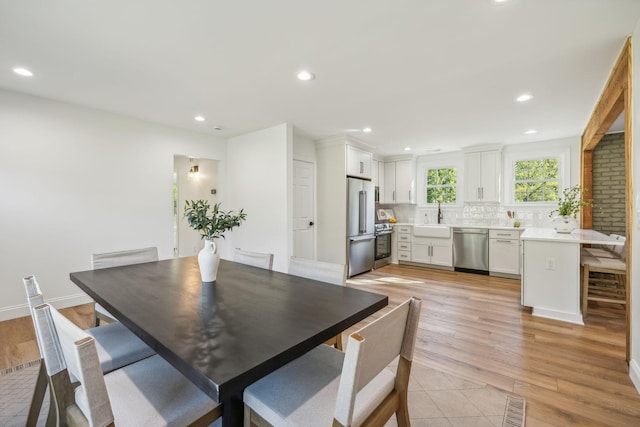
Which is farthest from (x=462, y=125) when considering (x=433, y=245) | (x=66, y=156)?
(x=66, y=156)

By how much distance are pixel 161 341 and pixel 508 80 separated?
3.37m

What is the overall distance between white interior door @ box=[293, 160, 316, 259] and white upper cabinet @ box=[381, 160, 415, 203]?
221 cm

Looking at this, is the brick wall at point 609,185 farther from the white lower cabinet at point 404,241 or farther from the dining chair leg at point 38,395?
the dining chair leg at point 38,395

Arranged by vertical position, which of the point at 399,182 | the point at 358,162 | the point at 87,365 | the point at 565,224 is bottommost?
the point at 87,365

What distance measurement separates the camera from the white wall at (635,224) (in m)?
1.92

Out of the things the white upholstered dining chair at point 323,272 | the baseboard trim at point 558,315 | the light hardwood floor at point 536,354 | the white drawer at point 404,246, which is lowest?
the light hardwood floor at point 536,354

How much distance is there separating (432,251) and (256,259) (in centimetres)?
451

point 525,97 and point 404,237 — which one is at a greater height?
point 525,97

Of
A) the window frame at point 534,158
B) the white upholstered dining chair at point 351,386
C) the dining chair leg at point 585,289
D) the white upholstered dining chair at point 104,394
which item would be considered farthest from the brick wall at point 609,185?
the white upholstered dining chair at point 104,394

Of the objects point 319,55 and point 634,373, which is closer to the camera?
point 634,373

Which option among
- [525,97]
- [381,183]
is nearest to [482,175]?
[381,183]

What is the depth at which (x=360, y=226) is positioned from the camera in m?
5.18

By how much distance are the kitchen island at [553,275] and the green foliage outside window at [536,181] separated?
2.32 m

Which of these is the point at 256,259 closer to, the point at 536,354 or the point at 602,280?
the point at 536,354
